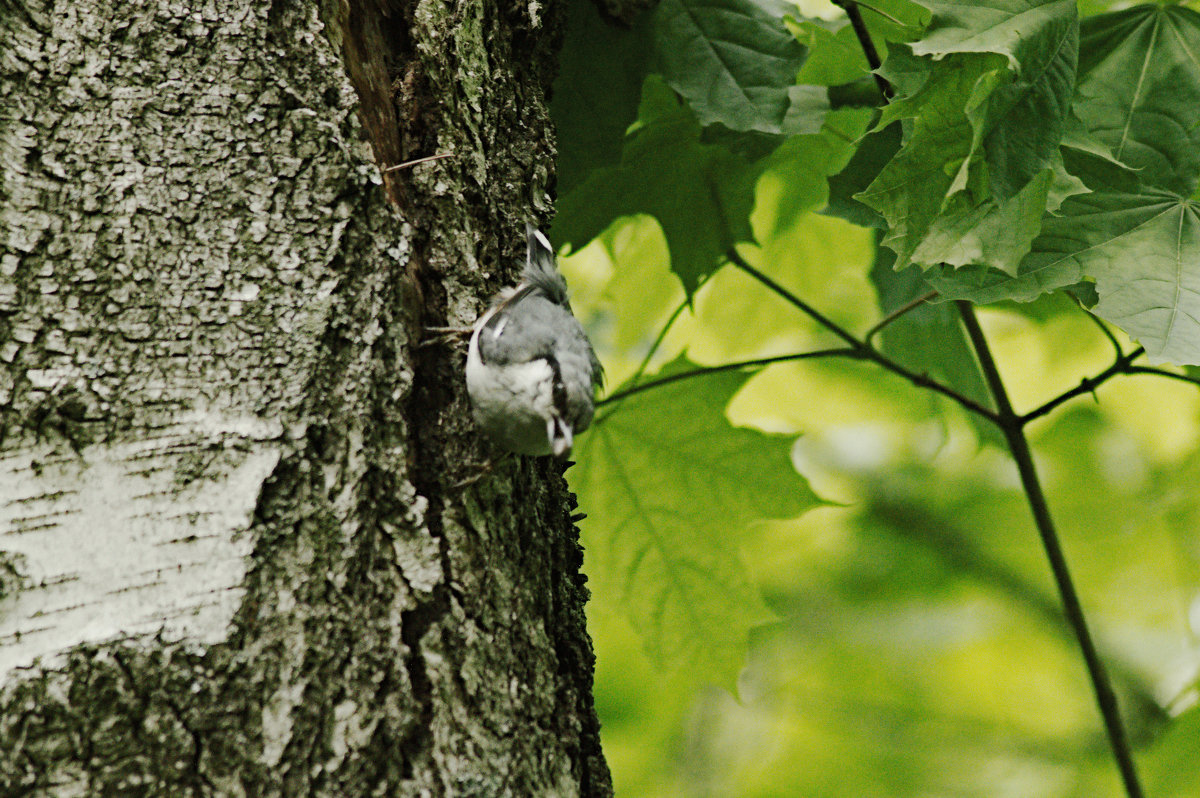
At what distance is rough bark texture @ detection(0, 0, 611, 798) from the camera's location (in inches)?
42.7

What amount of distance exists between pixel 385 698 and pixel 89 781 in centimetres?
32

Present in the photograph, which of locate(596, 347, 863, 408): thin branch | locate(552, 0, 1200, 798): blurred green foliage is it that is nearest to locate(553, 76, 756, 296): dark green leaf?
locate(552, 0, 1200, 798): blurred green foliage

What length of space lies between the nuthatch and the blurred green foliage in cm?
41

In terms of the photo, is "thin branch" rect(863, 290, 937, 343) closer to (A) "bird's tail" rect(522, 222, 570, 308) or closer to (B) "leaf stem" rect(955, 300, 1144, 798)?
(B) "leaf stem" rect(955, 300, 1144, 798)

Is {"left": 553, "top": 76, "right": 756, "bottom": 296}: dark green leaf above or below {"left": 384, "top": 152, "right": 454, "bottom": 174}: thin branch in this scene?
above

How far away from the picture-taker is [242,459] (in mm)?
1168

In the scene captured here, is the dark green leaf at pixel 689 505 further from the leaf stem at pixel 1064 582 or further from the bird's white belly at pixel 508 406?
the bird's white belly at pixel 508 406

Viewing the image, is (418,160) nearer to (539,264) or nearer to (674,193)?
(539,264)

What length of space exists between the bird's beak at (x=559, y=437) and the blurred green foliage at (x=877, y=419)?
538 millimetres

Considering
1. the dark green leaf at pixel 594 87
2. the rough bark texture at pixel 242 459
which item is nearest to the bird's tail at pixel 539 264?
the rough bark texture at pixel 242 459

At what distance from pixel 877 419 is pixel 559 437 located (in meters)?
3.19

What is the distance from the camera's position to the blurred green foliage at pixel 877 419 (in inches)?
54.4

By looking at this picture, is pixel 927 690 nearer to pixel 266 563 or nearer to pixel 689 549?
pixel 689 549

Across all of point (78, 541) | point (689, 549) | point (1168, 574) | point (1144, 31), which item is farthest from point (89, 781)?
point (1168, 574)
